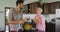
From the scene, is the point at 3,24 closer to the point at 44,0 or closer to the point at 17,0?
the point at 17,0

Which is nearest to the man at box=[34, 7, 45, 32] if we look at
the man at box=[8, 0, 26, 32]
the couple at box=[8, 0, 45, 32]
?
the couple at box=[8, 0, 45, 32]

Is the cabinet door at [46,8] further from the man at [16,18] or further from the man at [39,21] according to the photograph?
the man at [16,18]

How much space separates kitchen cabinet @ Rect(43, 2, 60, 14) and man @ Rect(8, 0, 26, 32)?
0.26 metres

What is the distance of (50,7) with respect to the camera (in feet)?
5.20

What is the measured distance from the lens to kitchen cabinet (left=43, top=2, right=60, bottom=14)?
1.57 metres

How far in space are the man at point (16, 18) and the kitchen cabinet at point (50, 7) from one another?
26 cm

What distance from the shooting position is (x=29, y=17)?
1645mm

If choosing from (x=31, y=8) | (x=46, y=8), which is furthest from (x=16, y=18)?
(x=46, y=8)

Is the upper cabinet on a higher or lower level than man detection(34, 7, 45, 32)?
higher

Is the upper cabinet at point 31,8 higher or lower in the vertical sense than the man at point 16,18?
higher

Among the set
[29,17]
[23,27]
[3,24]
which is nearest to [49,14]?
[29,17]

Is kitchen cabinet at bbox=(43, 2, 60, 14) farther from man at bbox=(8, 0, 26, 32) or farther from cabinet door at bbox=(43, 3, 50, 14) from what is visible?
man at bbox=(8, 0, 26, 32)

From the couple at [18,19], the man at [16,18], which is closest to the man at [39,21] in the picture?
the couple at [18,19]

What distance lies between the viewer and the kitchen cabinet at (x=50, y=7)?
61.6 inches
